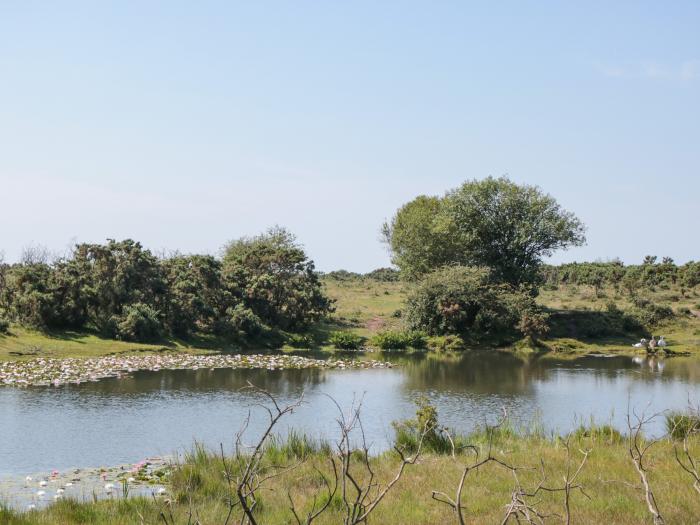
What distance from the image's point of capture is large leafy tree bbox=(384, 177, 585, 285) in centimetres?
6562

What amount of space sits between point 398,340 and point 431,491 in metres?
48.2

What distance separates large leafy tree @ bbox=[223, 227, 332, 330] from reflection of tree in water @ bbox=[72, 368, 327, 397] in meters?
17.1

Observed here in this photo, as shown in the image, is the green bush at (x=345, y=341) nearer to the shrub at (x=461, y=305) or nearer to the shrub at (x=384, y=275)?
the shrub at (x=461, y=305)

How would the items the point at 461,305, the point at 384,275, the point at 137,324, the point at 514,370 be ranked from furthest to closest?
the point at 384,275 < the point at 461,305 < the point at 137,324 < the point at 514,370

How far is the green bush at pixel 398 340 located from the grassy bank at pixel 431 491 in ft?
132

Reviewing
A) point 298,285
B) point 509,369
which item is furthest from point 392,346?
point 509,369

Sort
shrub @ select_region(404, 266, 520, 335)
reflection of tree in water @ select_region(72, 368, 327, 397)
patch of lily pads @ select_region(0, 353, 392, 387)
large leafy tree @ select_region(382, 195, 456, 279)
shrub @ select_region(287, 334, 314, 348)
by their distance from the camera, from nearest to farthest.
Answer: reflection of tree in water @ select_region(72, 368, 327, 397)
patch of lily pads @ select_region(0, 353, 392, 387)
shrub @ select_region(287, 334, 314, 348)
shrub @ select_region(404, 266, 520, 335)
large leafy tree @ select_region(382, 195, 456, 279)

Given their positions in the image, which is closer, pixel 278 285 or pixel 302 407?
pixel 302 407

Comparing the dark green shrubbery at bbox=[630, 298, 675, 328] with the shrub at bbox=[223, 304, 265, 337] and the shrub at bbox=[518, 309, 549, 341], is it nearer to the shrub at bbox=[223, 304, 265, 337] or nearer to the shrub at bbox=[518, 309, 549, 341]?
the shrub at bbox=[518, 309, 549, 341]

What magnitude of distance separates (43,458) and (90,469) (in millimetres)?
2182

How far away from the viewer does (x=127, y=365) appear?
131 ft

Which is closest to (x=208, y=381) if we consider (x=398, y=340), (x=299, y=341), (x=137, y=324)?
(x=137, y=324)

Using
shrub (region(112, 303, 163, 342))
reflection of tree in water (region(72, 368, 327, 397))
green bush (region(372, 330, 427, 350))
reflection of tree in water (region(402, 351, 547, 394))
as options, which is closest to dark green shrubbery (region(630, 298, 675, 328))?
reflection of tree in water (region(402, 351, 547, 394))

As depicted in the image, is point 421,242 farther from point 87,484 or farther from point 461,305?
point 87,484
